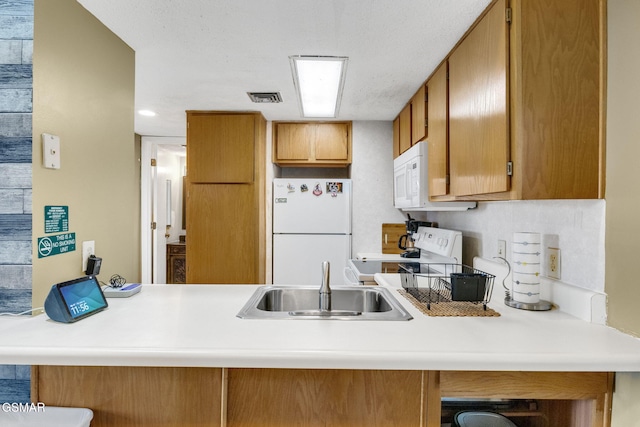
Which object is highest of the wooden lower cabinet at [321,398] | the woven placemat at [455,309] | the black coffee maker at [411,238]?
the black coffee maker at [411,238]

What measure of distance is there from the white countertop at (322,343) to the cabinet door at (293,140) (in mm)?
2362

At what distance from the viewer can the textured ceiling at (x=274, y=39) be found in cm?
154

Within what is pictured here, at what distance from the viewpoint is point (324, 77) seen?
2336mm

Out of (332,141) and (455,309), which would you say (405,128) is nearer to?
(332,141)

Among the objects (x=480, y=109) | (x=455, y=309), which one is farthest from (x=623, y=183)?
(x=455, y=309)

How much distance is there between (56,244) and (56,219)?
0.10 meters

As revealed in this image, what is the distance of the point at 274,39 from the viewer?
1.82m

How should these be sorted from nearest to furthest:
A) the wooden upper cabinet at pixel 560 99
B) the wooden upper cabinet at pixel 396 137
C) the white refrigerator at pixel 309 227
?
the wooden upper cabinet at pixel 560 99
the wooden upper cabinet at pixel 396 137
the white refrigerator at pixel 309 227

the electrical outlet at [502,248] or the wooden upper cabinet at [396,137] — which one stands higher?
the wooden upper cabinet at [396,137]

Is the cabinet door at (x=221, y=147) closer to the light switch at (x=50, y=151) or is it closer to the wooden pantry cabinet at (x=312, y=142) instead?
the wooden pantry cabinet at (x=312, y=142)

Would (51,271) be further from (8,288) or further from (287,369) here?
(287,369)

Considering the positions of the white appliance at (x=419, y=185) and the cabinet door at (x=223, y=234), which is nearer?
the white appliance at (x=419, y=185)

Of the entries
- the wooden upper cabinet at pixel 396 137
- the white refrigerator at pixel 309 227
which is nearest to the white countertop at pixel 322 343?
the white refrigerator at pixel 309 227

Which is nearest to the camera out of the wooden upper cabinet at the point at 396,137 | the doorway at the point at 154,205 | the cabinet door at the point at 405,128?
the cabinet door at the point at 405,128
